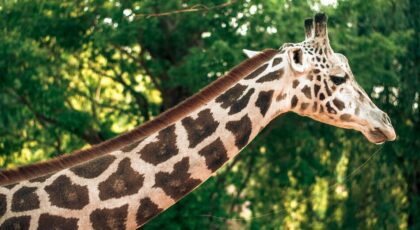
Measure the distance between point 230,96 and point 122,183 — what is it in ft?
3.22

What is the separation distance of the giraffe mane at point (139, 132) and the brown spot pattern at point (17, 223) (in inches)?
9.9

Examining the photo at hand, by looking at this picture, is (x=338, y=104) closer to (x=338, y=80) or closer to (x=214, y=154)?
(x=338, y=80)

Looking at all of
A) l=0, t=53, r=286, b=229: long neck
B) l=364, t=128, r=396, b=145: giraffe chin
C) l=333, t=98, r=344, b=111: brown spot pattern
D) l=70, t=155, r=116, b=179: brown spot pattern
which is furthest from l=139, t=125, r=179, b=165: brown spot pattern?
l=364, t=128, r=396, b=145: giraffe chin

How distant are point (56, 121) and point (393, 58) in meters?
5.21

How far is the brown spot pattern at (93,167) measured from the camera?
5.54m

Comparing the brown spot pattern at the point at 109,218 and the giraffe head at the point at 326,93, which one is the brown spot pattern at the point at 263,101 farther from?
the brown spot pattern at the point at 109,218

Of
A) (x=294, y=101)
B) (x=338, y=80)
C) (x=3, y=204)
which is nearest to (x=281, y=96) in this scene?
(x=294, y=101)

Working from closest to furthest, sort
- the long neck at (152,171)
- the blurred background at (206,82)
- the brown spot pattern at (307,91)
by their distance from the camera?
the long neck at (152,171) → the brown spot pattern at (307,91) → the blurred background at (206,82)

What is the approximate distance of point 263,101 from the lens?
5953 millimetres

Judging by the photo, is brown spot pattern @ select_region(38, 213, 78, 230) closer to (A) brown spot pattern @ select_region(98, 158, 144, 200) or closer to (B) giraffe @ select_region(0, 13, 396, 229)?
(B) giraffe @ select_region(0, 13, 396, 229)

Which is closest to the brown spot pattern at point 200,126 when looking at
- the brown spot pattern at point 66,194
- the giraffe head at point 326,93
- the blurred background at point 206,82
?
the giraffe head at point 326,93

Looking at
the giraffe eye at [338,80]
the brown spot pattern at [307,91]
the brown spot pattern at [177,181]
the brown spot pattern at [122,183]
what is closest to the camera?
the brown spot pattern at [122,183]

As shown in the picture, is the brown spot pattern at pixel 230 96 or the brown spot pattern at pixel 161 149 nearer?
the brown spot pattern at pixel 161 149

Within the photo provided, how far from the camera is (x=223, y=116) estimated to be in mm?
5863
